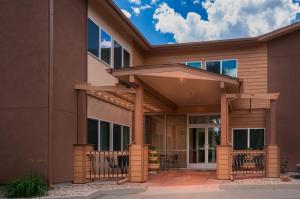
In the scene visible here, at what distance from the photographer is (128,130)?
18344 mm

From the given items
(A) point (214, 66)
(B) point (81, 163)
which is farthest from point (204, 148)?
(B) point (81, 163)

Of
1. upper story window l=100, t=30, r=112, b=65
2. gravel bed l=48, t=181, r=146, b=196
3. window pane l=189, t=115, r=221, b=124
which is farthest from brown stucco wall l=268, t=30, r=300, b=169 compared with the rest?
gravel bed l=48, t=181, r=146, b=196

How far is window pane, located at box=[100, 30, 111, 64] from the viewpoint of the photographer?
1528cm

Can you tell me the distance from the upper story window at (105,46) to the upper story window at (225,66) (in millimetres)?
5638

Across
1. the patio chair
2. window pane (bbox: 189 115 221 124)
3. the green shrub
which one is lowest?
the patio chair

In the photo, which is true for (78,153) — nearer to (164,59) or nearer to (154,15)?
(164,59)

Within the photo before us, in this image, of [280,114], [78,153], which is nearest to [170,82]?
[78,153]

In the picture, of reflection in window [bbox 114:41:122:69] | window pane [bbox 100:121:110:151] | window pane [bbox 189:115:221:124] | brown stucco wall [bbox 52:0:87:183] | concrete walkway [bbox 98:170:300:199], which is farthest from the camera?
window pane [bbox 189:115:221:124]

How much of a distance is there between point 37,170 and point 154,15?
3314 centimetres

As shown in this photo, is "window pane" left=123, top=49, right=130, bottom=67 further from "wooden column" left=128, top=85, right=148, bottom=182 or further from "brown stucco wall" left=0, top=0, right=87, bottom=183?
"wooden column" left=128, top=85, right=148, bottom=182

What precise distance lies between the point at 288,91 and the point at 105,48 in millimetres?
8186

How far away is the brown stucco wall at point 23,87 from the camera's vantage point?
37.2 feet

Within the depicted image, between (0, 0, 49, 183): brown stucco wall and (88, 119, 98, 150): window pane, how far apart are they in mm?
2546

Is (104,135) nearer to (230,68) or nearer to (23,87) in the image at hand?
(23,87)
